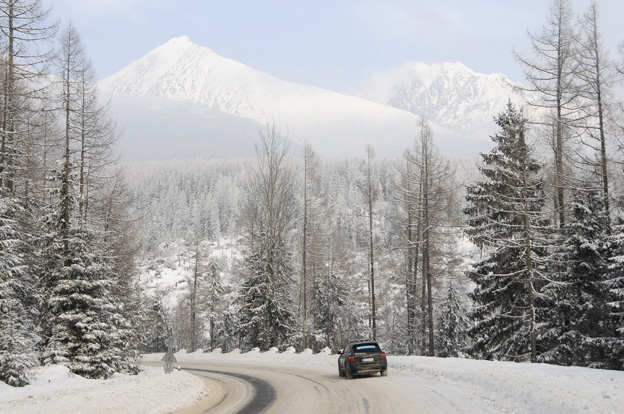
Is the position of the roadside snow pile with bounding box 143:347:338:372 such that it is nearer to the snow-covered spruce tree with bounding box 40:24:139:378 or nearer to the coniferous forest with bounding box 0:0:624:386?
the coniferous forest with bounding box 0:0:624:386

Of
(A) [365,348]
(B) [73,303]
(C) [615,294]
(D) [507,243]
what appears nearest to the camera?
(C) [615,294]

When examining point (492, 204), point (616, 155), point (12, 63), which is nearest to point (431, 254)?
point (492, 204)

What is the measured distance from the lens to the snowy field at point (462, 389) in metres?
10.3

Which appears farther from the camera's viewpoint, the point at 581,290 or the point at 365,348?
the point at 581,290

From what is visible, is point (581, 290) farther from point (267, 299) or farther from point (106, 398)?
point (267, 299)

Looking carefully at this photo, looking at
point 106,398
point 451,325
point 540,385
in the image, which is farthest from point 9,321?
point 451,325

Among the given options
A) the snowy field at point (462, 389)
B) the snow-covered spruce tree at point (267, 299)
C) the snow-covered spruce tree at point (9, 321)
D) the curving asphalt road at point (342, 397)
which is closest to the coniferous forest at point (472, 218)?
the snow-covered spruce tree at point (9, 321)

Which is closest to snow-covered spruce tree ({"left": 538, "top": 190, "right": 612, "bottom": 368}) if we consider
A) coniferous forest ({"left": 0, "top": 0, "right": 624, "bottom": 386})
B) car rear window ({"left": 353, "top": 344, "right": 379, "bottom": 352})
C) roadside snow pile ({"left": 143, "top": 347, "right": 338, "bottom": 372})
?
coniferous forest ({"left": 0, "top": 0, "right": 624, "bottom": 386})

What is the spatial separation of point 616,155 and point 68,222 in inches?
939

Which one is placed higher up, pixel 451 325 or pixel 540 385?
pixel 540 385

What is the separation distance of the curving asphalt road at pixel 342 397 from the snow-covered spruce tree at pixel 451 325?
2615 cm

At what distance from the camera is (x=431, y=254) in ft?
100

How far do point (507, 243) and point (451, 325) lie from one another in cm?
2254

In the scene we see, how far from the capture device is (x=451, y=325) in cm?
4259
